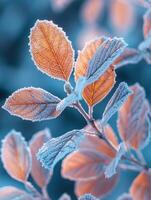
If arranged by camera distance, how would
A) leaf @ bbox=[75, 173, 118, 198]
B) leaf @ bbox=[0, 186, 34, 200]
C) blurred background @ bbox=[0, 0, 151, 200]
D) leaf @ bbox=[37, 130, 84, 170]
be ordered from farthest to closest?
blurred background @ bbox=[0, 0, 151, 200]
leaf @ bbox=[75, 173, 118, 198]
leaf @ bbox=[0, 186, 34, 200]
leaf @ bbox=[37, 130, 84, 170]

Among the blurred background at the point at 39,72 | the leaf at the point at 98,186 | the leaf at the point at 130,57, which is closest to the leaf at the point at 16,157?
the leaf at the point at 98,186

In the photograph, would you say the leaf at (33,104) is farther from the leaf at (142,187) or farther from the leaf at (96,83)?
the leaf at (142,187)

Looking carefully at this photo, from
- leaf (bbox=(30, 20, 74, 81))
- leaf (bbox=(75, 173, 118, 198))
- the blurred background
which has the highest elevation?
the blurred background

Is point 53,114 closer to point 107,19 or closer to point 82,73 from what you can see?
point 82,73

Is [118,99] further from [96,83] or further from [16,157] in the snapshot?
[16,157]

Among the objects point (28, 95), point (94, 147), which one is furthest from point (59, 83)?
point (28, 95)

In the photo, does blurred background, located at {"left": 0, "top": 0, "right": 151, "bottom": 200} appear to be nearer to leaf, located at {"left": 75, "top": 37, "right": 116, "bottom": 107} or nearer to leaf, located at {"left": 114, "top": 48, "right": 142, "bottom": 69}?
leaf, located at {"left": 114, "top": 48, "right": 142, "bottom": 69}

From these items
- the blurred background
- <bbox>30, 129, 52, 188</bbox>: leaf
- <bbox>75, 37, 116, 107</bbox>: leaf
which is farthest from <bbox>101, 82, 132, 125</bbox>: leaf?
Answer: the blurred background
